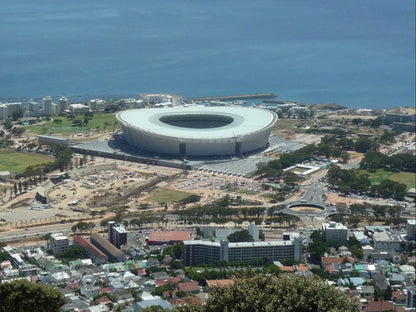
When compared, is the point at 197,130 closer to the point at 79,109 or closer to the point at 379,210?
the point at 379,210

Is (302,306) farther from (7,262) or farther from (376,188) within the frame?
(376,188)

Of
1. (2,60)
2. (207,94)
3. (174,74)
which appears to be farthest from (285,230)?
(2,60)

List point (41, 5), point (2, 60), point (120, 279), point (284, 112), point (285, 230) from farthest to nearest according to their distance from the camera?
point (41, 5) < point (2, 60) < point (284, 112) < point (285, 230) < point (120, 279)

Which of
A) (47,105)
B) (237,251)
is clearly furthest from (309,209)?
(47,105)

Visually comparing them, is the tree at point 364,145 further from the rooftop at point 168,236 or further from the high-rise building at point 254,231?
the rooftop at point 168,236

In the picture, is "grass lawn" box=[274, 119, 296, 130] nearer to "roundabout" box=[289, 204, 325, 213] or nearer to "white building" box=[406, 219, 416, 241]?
"roundabout" box=[289, 204, 325, 213]

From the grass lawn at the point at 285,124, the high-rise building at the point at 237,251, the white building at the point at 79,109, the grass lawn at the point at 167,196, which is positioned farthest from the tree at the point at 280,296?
the white building at the point at 79,109
